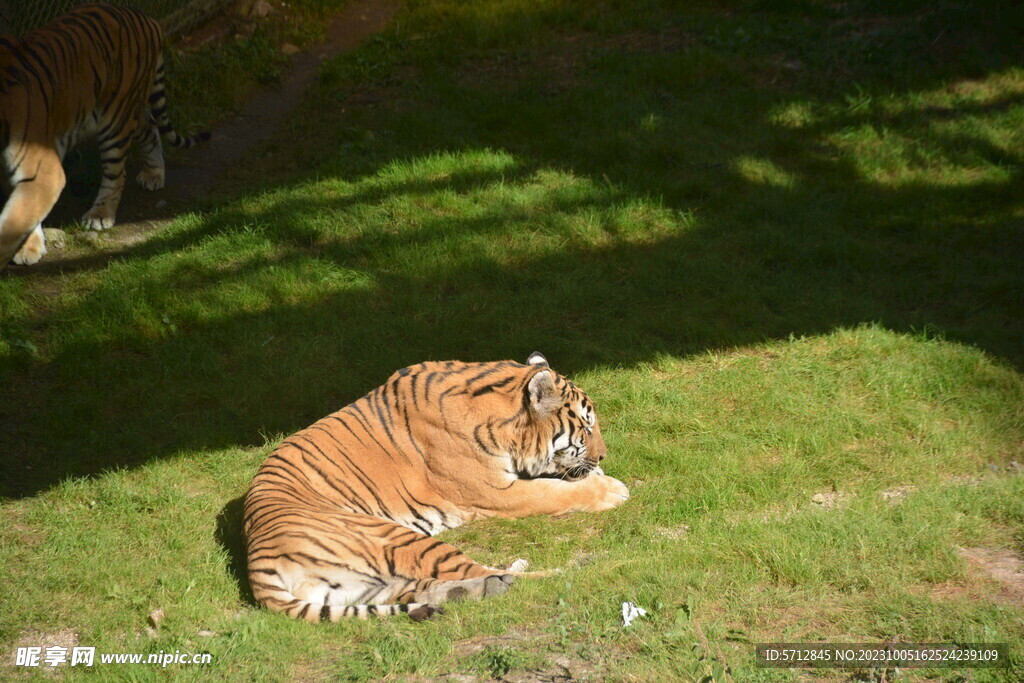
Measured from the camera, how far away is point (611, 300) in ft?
19.5

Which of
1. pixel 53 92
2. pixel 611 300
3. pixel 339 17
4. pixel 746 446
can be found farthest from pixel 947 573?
pixel 339 17

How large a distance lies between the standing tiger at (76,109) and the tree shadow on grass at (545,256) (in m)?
0.59

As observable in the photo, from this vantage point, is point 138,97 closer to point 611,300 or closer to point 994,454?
point 611,300

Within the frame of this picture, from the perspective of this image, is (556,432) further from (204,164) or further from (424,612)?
(204,164)

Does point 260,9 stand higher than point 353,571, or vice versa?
point 260,9

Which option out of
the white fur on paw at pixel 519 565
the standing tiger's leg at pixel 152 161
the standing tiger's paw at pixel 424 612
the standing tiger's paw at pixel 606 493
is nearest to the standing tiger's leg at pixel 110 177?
the standing tiger's leg at pixel 152 161

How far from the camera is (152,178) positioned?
7387mm

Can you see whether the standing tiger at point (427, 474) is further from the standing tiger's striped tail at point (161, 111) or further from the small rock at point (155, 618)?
the standing tiger's striped tail at point (161, 111)

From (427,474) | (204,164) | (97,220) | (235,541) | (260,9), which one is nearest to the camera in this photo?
(235,541)

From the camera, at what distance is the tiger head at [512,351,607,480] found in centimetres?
412

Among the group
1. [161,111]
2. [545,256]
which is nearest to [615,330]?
[545,256]

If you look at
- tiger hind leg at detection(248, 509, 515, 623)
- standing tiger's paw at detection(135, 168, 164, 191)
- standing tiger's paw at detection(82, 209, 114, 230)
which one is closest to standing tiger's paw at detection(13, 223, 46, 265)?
standing tiger's paw at detection(82, 209, 114, 230)

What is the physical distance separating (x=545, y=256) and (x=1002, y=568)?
3708 millimetres

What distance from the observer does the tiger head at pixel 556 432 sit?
412cm
